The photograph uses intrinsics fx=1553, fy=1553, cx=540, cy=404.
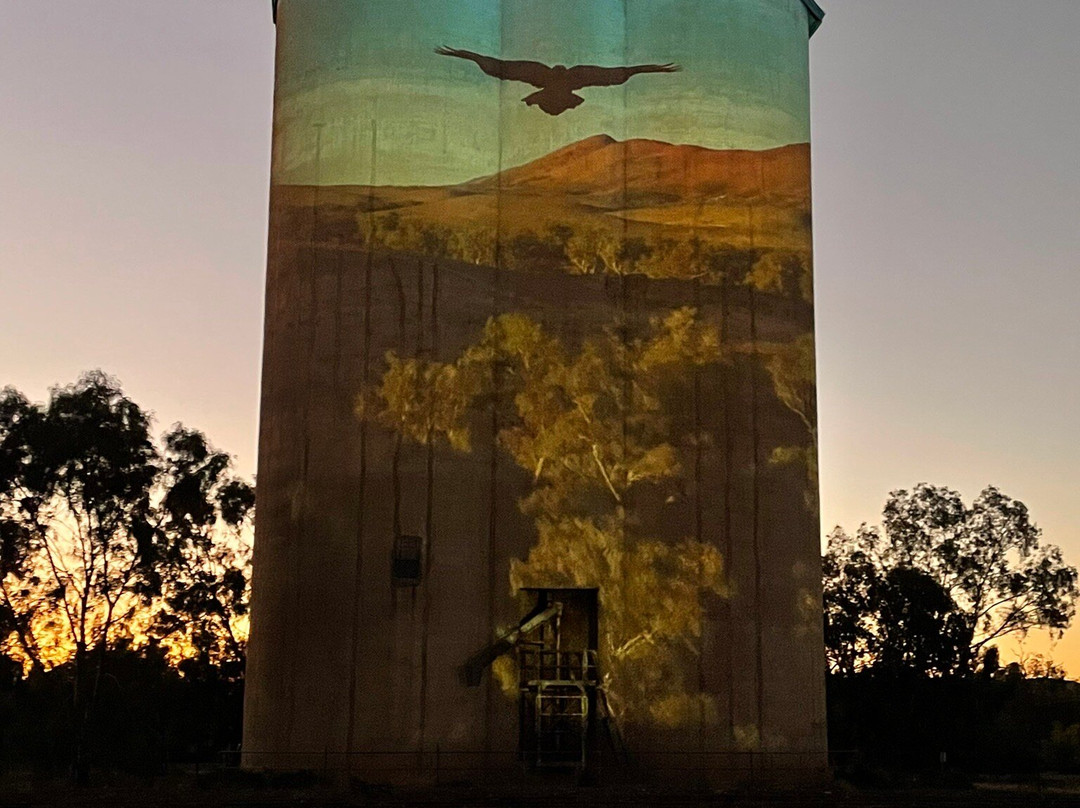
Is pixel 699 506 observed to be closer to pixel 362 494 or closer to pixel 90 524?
pixel 362 494

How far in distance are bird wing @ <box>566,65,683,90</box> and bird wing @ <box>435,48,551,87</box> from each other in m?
0.57

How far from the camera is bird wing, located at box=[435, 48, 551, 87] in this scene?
31922 mm

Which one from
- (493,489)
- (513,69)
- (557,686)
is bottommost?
(557,686)

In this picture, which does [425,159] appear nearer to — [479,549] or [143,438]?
[479,549]

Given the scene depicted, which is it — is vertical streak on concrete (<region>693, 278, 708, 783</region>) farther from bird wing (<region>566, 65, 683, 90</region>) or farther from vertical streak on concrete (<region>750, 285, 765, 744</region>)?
bird wing (<region>566, 65, 683, 90</region>)

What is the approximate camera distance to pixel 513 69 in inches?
1260

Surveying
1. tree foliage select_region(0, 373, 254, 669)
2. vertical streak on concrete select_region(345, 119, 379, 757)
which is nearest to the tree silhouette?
tree foliage select_region(0, 373, 254, 669)

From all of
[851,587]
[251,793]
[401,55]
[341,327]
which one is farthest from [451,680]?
[851,587]

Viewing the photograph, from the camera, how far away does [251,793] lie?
87.8ft

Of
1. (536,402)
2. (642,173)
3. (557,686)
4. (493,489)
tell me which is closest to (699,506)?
(536,402)

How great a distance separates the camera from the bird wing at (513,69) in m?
31.9

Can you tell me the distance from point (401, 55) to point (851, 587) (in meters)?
28.1

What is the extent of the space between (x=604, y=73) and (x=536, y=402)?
7.15 meters

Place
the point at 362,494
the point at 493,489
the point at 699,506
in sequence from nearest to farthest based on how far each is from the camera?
1. the point at 362,494
2. the point at 493,489
3. the point at 699,506
